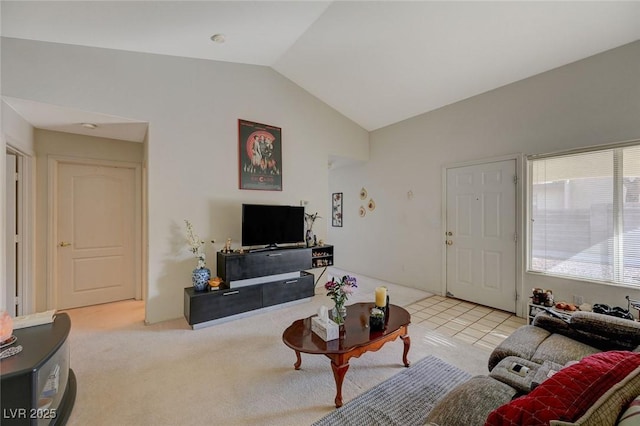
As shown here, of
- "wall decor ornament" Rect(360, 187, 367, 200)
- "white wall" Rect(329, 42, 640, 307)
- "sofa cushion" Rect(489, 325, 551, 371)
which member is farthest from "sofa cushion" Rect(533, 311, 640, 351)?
"wall decor ornament" Rect(360, 187, 367, 200)

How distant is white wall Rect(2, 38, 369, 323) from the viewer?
2.72 metres

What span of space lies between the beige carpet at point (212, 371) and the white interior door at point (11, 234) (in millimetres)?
682

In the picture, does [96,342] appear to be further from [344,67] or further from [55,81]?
[344,67]

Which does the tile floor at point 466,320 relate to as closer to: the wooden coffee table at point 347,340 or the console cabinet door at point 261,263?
the wooden coffee table at point 347,340

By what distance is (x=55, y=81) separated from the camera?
8.86 feet

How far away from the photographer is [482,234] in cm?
384

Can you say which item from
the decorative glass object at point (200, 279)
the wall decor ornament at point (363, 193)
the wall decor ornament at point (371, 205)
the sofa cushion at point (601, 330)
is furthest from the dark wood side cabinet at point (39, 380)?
the wall decor ornament at point (363, 193)

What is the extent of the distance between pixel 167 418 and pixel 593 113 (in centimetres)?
476

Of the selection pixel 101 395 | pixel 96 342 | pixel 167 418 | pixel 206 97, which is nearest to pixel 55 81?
pixel 206 97

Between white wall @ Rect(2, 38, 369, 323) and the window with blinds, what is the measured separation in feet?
10.8

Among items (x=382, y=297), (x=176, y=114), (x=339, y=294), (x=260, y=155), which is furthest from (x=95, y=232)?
(x=382, y=297)

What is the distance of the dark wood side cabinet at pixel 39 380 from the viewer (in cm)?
135

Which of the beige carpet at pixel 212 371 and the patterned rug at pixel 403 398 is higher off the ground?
the patterned rug at pixel 403 398

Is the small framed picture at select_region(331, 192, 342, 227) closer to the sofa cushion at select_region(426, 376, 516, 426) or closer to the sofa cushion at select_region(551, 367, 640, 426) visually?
the sofa cushion at select_region(426, 376, 516, 426)
